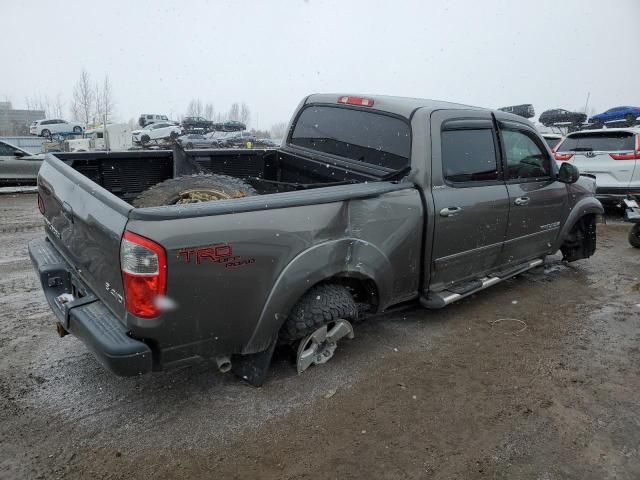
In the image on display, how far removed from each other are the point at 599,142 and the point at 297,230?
8.61m

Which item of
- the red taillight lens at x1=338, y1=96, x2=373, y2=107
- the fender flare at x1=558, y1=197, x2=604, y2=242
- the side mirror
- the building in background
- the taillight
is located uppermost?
the red taillight lens at x1=338, y1=96, x2=373, y2=107

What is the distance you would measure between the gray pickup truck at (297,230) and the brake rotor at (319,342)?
11mm

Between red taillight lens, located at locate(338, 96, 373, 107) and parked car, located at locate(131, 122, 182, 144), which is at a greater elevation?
red taillight lens, located at locate(338, 96, 373, 107)

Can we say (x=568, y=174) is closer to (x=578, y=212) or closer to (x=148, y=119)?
(x=578, y=212)

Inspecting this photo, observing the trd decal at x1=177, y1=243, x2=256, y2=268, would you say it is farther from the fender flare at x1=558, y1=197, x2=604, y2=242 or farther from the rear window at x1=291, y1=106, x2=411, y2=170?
the fender flare at x1=558, y1=197, x2=604, y2=242

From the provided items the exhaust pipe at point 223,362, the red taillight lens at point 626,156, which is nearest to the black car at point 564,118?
the red taillight lens at point 626,156

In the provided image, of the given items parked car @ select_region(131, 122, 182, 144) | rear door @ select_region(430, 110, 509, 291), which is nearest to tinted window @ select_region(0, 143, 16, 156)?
rear door @ select_region(430, 110, 509, 291)

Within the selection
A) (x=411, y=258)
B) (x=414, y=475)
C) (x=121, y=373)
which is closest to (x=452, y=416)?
(x=414, y=475)

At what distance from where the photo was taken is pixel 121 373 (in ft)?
7.87

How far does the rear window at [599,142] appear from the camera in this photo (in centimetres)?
884

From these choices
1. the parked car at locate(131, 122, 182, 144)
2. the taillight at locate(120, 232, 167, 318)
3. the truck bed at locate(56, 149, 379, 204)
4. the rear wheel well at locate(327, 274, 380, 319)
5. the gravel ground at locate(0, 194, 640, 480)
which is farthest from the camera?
the parked car at locate(131, 122, 182, 144)

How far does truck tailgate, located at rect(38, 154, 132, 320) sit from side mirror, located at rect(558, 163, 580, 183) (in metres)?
4.25

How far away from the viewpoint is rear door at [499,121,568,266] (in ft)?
14.4

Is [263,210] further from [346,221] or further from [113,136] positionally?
[113,136]
